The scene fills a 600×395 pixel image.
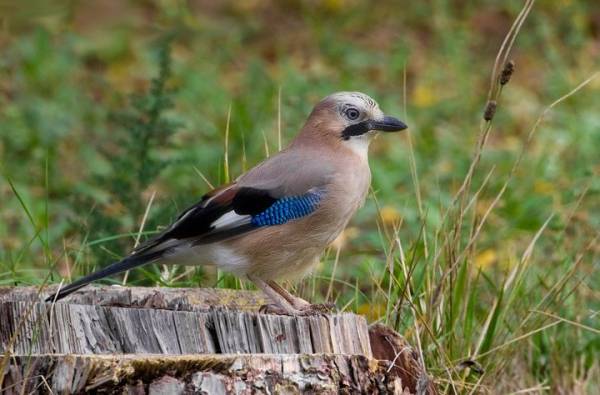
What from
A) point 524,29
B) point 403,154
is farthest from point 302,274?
point 524,29

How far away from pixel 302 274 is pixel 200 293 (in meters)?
0.50

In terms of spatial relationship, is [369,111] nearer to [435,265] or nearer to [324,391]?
[435,265]

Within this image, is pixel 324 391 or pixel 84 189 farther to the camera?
pixel 84 189

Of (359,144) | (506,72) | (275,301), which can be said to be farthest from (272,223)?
(506,72)

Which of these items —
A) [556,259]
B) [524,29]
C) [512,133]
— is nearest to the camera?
[556,259]

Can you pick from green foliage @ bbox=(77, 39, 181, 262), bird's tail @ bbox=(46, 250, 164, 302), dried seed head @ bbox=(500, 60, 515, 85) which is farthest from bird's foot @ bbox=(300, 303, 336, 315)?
green foliage @ bbox=(77, 39, 181, 262)

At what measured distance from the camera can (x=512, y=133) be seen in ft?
32.2

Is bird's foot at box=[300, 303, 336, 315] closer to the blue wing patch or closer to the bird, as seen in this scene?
the bird

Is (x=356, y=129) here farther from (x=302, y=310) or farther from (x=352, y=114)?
(x=302, y=310)

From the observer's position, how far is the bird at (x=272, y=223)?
489cm

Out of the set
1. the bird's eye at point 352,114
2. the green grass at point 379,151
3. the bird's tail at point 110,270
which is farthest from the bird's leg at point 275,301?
the bird's eye at point 352,114

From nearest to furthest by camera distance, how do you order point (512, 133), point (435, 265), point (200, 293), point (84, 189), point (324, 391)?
point (324, 391)
point (200, 293)
point (435, 265)
point (84, 189)
point (512, 133)

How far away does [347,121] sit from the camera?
5.44 meters

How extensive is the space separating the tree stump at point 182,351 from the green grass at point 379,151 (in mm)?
261
